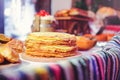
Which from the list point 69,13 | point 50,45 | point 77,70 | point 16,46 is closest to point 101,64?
point 77,70

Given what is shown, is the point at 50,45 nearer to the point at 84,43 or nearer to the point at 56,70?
the point at 84,43

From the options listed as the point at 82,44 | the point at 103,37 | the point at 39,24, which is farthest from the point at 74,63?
the point at 103,37

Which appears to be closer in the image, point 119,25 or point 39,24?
point 39,24

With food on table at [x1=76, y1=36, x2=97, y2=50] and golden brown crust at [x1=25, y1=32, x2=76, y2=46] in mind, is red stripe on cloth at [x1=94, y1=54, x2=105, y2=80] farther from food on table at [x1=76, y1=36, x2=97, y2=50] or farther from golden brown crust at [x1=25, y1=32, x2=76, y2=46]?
food on table at [x1=76, y1=36, x2=97, y2=50]

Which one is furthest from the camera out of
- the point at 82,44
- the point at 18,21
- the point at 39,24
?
the point at 18,21

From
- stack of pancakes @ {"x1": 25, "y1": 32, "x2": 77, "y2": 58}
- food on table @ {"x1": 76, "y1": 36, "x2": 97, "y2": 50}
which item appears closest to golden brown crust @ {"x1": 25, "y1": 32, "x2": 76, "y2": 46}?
stack of pancakes @ {"x1": 25, "y1": 32, "x2": 77, "y2": 58}

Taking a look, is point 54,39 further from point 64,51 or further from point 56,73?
point 56,73
